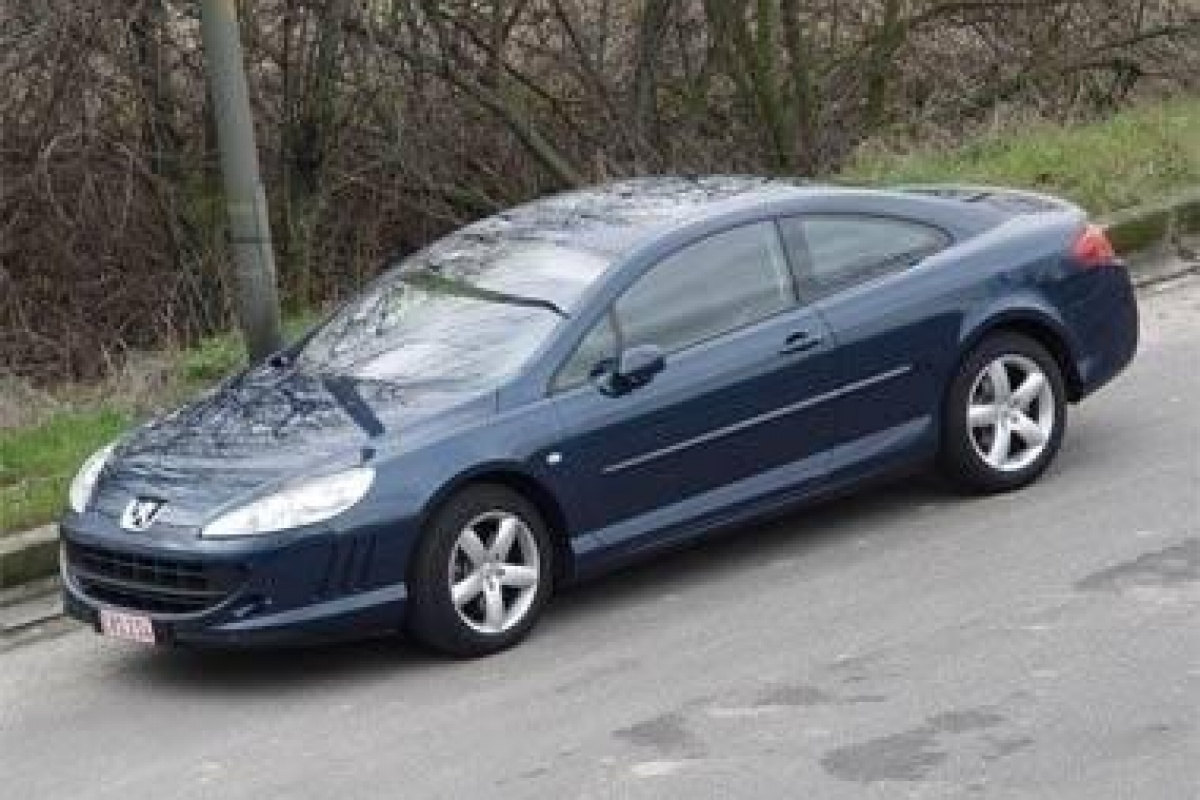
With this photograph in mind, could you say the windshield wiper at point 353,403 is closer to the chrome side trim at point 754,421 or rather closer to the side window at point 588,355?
the side window at point 588,355

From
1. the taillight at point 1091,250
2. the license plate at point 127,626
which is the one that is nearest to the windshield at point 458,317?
the license plate at point 127,626

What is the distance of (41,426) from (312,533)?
3936 millimetres

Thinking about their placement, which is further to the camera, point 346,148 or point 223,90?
point 346,148

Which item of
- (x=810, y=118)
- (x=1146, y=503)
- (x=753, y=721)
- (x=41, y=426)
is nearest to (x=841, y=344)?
(x=1146, y=503)

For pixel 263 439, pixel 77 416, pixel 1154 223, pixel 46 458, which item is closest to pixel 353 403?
pixel 263 439

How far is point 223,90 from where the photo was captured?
9.15 meters

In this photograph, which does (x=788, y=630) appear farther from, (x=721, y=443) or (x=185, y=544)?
(x=185, y=544)

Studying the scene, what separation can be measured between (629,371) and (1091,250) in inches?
88.4

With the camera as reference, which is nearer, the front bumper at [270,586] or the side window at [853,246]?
the front bumper at [270,586]

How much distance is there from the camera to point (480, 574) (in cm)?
748

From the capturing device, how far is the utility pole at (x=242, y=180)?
914 cm

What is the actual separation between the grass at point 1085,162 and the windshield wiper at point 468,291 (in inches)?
199

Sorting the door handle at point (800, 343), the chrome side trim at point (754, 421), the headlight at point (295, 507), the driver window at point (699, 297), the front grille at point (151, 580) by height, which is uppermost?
the driver window at point (699, 297)

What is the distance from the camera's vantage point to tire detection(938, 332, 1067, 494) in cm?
848
